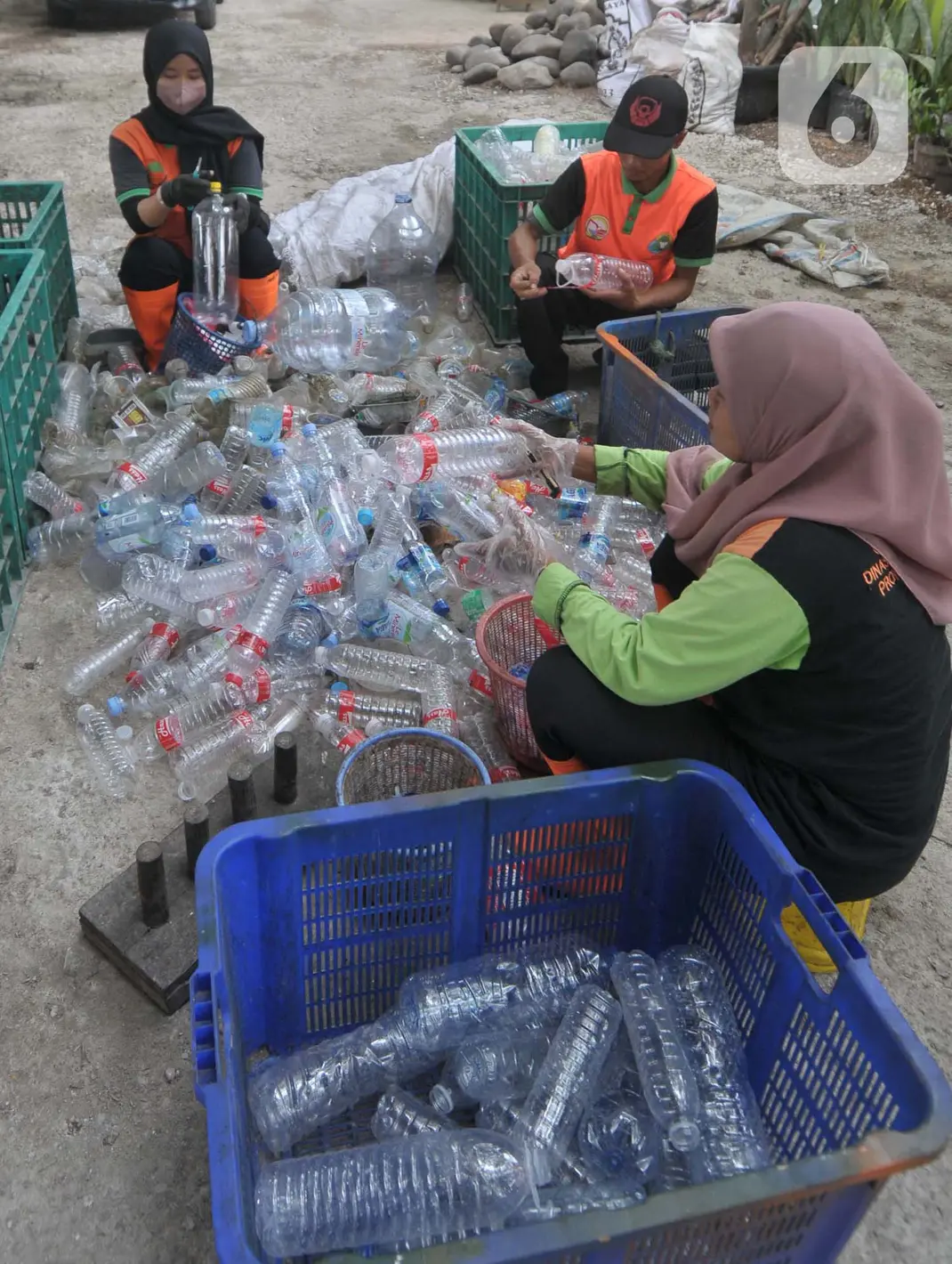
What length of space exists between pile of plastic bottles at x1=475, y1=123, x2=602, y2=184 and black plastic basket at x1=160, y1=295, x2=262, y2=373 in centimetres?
167

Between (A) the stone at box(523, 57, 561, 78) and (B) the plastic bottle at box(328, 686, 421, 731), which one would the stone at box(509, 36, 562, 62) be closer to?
(A) the stone at box(523, 57, 561, 78)

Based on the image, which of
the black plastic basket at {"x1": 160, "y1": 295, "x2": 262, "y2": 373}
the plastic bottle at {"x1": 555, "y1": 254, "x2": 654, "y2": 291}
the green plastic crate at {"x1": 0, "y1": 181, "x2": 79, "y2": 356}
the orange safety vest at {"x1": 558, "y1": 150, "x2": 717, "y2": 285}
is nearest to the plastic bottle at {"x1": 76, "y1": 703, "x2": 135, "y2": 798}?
the black plastic basket at {"x1": 160, "y1": 295, "x2": 262, "y2": 373}

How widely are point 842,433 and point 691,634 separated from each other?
1.47 feet

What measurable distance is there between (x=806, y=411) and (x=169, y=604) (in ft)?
6.96

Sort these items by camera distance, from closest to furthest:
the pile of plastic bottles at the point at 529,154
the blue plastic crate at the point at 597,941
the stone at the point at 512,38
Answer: the blue plastic crate at the point at 597,941, the pile of plastic bottles at the point at 529,154, the stone at the point at 512,38

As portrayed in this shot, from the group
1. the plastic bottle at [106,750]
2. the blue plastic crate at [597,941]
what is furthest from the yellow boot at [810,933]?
the plastic bottle at [106,750]

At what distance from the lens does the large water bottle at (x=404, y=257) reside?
5477 millimetres

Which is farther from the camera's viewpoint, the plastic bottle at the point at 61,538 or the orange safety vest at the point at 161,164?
the orange safety vest at the point at 161,164

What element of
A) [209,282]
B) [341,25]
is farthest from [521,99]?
[209,282]

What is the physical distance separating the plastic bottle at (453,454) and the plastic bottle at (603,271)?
1039 millimetres

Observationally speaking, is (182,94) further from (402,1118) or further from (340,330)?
(402,1118)

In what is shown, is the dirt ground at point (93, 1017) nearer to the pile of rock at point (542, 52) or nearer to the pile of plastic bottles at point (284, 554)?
the pile of plastic bottles at point (284, 554)

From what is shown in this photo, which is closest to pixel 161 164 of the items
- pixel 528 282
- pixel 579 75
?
pixel 528 282

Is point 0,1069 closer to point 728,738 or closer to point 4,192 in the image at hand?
point 728,738
